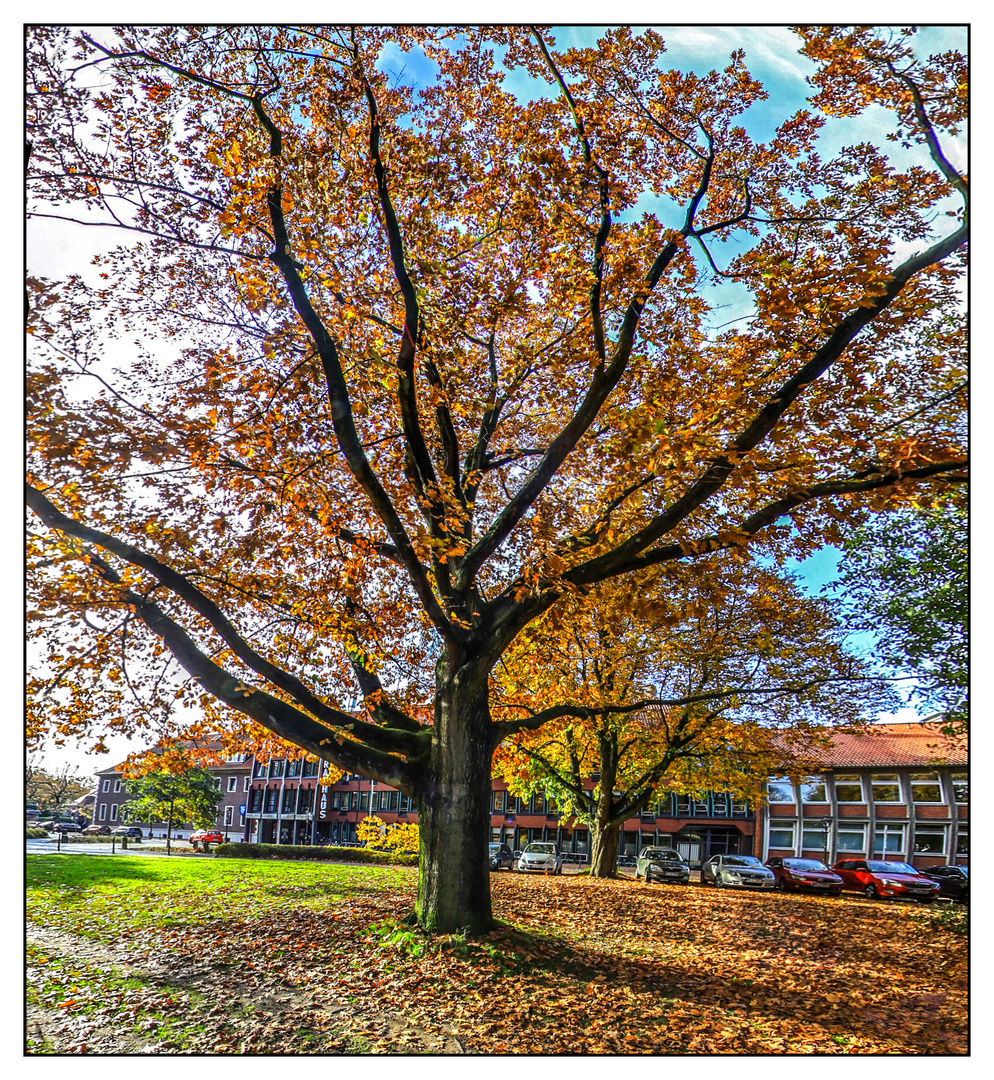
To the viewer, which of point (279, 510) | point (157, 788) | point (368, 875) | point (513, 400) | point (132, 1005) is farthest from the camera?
point (157, 788)

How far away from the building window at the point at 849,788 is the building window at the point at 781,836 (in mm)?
6872

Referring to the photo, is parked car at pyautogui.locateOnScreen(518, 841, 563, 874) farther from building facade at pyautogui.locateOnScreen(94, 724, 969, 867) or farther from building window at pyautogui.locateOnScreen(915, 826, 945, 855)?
building window at pyautogui.locateOnScreen(915, 826, 945, 855)

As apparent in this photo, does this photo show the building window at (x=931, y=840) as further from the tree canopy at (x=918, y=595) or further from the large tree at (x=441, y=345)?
the large tree at (x=441, y=345)

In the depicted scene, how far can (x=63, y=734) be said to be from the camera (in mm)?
7012

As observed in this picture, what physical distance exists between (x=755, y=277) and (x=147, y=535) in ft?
23.1

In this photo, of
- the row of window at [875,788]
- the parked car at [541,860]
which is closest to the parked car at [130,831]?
the parked car at [541,860]

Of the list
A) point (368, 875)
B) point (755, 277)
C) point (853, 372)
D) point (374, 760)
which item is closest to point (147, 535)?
point (374, 760)

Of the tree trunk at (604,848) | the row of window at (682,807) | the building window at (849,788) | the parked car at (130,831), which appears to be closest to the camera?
the building window at (849,788)

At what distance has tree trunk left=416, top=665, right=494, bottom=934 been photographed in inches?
270

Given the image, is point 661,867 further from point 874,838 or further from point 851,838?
point 874,838

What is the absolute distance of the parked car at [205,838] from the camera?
28.9 metres

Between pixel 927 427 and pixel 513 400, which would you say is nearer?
pixel 927 427

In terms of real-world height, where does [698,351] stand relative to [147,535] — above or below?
above

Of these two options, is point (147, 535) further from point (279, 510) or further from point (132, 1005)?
point (132, 1005)
